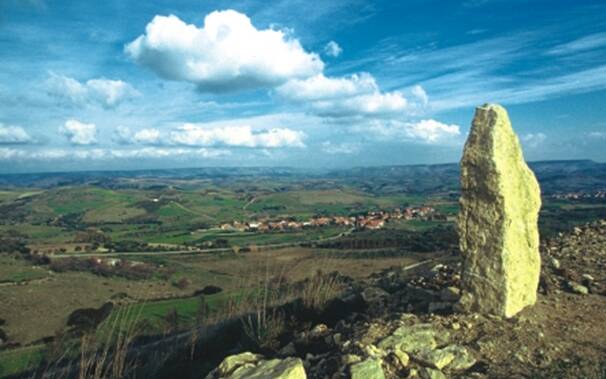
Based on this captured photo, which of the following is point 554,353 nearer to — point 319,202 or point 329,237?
point 329,237

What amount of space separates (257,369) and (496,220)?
6415mm

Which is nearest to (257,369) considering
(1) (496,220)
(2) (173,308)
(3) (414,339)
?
(3) (414,339)

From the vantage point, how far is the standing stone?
1016cm

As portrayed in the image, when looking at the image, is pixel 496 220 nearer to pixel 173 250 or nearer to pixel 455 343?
pixel 455 343

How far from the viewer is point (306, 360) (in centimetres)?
913

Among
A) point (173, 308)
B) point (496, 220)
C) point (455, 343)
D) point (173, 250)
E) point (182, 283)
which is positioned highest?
point (496, 220)

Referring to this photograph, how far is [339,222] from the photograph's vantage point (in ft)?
369

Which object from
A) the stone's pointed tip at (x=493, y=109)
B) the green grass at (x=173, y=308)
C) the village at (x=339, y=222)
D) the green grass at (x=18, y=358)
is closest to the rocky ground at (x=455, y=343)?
the stone's pointed tip at (x=493, y=109)

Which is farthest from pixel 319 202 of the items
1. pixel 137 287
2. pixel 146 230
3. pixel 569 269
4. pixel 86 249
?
pixel 569 269

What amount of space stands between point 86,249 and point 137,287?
120 feet

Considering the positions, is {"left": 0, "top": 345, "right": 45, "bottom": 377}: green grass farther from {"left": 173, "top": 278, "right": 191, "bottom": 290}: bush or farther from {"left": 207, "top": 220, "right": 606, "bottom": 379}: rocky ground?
{"left": 173, "top": 278, "right": 191, "bottom": 290}: bush

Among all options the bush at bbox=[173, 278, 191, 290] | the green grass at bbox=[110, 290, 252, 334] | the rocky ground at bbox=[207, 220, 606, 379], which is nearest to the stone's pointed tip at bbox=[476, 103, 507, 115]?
the rocky ground at bbox=[207, 220, 606, 379]

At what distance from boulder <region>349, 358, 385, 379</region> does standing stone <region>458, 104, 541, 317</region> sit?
3.71 meters

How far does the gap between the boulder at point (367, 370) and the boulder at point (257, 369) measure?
33.8 inches
